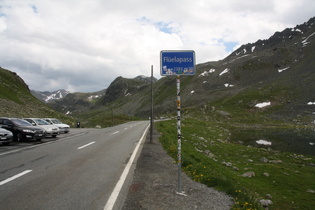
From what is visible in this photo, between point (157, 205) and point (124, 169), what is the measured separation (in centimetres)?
381

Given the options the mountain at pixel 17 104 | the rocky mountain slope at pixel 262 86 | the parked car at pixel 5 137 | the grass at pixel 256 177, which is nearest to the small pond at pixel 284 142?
the grass at pixel 256 177

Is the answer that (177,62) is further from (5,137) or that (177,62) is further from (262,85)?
(262,85)

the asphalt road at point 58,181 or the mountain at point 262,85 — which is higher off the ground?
the mountain at point 262,85

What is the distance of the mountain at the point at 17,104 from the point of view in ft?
156

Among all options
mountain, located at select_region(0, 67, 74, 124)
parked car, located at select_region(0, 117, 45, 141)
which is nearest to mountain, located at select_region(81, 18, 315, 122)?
mountain, located at select_region(0, 67, 74, 124)

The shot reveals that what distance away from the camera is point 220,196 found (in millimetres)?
6344

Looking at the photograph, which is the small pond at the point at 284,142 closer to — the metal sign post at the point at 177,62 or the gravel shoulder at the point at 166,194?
the gravel shoulder at the point at 166,194

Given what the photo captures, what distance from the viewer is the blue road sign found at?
6773 mm

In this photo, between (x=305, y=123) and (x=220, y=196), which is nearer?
(x=220, y=196)

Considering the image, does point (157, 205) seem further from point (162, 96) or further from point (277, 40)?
point (277, 40)

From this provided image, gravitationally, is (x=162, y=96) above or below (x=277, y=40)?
below

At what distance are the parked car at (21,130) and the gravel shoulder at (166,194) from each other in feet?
41.4

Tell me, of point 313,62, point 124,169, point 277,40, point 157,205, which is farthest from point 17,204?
point 277,40

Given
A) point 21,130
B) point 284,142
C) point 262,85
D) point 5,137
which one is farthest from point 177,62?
point 262,85
